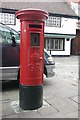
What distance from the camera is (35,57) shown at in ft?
13.1

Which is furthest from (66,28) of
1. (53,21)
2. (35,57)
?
(35,57)

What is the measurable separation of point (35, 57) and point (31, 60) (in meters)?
0.11

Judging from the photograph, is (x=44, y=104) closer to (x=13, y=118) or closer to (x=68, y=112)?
(x=68, y=112)

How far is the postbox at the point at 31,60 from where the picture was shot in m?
3.94

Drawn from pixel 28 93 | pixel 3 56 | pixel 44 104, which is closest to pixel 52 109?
pixel 44 104

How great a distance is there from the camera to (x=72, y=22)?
73.0 feet

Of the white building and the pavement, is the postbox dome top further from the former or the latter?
the white building

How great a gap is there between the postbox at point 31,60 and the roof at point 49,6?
53.5 ft

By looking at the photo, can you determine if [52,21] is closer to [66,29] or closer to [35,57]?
[66,29]

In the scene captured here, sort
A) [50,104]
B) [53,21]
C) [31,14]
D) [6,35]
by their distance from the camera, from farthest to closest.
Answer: [53,21], [6,35], [50,104], [31,14]

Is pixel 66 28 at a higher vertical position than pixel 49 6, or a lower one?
lower

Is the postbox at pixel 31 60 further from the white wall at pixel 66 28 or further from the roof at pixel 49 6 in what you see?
the white wall at pixel 66 28

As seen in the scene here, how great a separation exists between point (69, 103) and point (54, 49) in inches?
704

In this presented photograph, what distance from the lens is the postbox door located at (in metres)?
4.00
